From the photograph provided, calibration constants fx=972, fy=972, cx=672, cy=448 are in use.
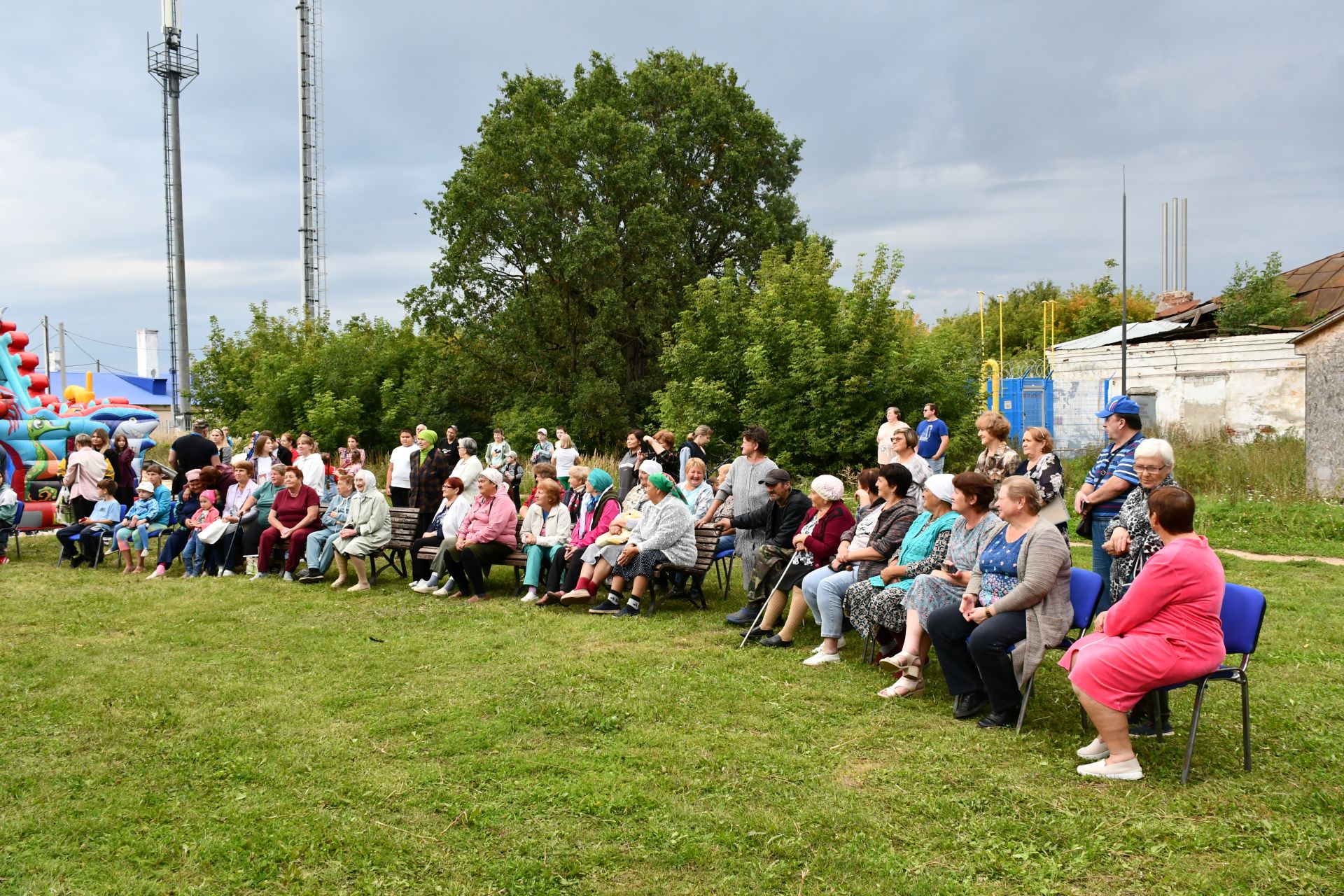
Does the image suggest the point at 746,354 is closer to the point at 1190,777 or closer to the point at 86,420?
the point at 86,420

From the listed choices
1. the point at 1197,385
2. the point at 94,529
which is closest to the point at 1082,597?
the point at 94,529

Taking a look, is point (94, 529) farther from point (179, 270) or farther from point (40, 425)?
point (179, 270)

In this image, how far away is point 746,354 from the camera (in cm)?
1780

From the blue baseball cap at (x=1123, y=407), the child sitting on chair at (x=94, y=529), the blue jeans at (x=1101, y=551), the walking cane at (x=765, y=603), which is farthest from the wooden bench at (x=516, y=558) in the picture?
the blue baseball cap at (x=1123, y=407)

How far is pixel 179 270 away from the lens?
83.7 feet

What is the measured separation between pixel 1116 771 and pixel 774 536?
3751 mm

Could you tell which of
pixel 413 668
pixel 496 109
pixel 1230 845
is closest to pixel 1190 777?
pixel 1230 845

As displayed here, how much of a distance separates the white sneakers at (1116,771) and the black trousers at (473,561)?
250 inches

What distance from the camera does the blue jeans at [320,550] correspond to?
10664 millimetres

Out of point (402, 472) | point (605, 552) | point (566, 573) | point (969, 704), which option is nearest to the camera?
point (969, 704)

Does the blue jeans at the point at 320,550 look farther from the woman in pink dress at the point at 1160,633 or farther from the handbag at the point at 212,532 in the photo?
the woman in pink dress at the point at 1160,633

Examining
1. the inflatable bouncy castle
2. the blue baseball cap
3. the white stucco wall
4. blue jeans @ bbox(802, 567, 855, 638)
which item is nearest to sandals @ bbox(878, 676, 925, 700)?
blue jeans @ bbox(802, 567, 855, 638)

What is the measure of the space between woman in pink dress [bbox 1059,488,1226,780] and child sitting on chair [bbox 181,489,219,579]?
33.3 feet

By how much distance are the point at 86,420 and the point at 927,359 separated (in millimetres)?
15095
